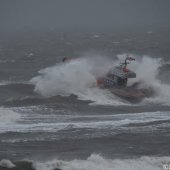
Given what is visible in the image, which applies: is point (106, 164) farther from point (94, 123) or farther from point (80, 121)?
point (80, 121)

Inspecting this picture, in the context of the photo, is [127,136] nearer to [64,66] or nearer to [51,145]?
[51,145]

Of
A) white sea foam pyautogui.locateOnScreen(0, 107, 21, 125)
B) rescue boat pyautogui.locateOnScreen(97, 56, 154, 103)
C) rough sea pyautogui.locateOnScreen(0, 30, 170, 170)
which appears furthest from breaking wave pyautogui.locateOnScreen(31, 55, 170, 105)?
white sea foam pyautogui.locateOnScreen(0, 107, 21, 125)

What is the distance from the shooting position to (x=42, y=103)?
4369cm

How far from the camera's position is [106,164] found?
28391mm

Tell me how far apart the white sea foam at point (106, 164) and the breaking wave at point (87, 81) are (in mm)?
14964

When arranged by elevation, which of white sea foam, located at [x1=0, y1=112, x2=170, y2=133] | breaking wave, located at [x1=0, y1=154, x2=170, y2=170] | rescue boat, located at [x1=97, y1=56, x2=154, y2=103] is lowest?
breaking wave, located at [x1=0, y1=154, x2=170, y2=170]

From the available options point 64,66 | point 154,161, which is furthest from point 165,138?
point 64,66

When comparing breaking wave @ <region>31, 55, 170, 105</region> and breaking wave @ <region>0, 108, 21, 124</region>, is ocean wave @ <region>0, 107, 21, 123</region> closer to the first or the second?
breaking wave @ <region>0, 108, 21, 124</region>

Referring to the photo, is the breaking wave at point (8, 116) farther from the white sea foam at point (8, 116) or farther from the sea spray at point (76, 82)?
the sea spray at point (76, 82)

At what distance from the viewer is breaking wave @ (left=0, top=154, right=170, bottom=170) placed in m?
27.9

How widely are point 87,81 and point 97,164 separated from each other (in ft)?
72.2

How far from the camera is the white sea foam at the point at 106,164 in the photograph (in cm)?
2792

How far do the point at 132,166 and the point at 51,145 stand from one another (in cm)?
559

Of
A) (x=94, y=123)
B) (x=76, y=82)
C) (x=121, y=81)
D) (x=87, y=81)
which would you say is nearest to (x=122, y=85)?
(x=121, y=81)
